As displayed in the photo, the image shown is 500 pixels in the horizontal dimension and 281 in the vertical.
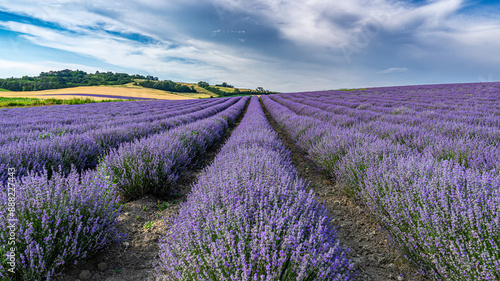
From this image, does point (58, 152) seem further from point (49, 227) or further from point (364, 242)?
point (364, 242)

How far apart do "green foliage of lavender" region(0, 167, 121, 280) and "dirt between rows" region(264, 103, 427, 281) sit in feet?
6.59

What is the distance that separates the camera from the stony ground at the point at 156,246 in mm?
1850

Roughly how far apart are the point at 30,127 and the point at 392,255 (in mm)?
8173

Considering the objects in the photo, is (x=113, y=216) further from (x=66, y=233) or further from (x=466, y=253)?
(x=466, y=253)

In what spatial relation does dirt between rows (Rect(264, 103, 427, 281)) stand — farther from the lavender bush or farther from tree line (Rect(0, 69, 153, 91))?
tree line (Rect(0, 69, 153, 91))

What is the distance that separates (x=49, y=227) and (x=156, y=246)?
0.91 m

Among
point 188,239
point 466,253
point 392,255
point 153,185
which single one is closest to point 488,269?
point 466,253

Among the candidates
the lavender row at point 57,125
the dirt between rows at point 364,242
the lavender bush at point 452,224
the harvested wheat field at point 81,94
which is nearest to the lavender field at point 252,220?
the lavender bush at point 452,224

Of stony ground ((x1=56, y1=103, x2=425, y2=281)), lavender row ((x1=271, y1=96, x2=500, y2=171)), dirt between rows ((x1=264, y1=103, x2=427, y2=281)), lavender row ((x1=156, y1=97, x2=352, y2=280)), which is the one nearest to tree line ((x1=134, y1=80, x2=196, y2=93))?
lavender row ((x1=271, y1=96, x2=500, y2=171))

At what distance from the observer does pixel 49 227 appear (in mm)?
1614

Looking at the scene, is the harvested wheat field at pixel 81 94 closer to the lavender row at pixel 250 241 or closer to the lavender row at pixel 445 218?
the lavender row at pixel 250 241

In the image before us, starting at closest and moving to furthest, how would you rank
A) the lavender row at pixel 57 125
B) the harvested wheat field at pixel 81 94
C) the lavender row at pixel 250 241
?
the lavender row at pixel 250 241, the lavender row at pixel 57 125, the harvested wheat field at pixel 81 94

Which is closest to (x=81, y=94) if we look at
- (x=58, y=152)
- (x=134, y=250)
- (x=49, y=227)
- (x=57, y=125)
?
(x=57, y=125)

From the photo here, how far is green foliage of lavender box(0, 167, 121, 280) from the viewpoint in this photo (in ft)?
4.70
